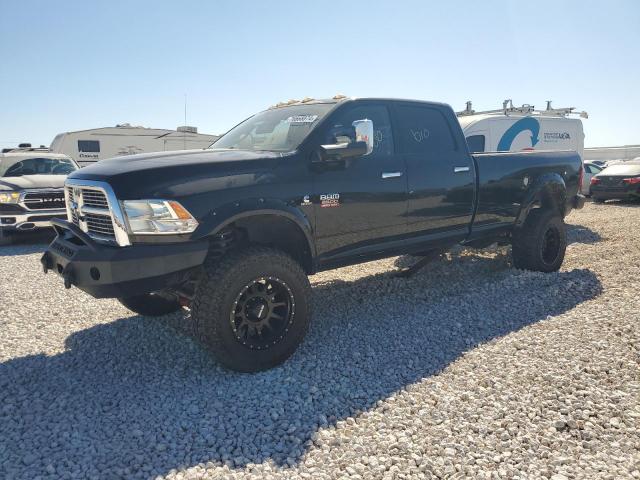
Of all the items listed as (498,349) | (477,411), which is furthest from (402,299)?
(477,411)

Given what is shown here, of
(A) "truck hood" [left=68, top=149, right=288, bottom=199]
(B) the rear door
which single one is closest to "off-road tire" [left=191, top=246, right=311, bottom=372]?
(A) "truck hood" [left=68, top=149, right=288, bottom=199]

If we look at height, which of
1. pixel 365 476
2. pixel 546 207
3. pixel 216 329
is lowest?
pixel 365 476

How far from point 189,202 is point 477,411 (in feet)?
7.33

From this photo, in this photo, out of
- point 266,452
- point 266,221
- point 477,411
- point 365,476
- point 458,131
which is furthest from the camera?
point 458,131

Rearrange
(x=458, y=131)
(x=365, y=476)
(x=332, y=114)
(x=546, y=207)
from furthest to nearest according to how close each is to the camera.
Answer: (x=546, y=207), (x=458, y=131), (x=332, y=114), (x=365, y=476)

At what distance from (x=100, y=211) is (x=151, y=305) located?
1519mm

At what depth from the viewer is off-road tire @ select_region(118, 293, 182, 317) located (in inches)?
179

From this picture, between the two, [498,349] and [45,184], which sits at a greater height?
[45,184]

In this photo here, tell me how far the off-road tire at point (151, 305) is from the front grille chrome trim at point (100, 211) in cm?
97

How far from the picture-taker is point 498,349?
386 cm

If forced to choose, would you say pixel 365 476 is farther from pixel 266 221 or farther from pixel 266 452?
pixel 266 221

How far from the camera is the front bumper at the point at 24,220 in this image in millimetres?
8969

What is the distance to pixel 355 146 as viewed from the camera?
3.81 meters

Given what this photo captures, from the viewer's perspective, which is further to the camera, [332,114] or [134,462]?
[332,114]
